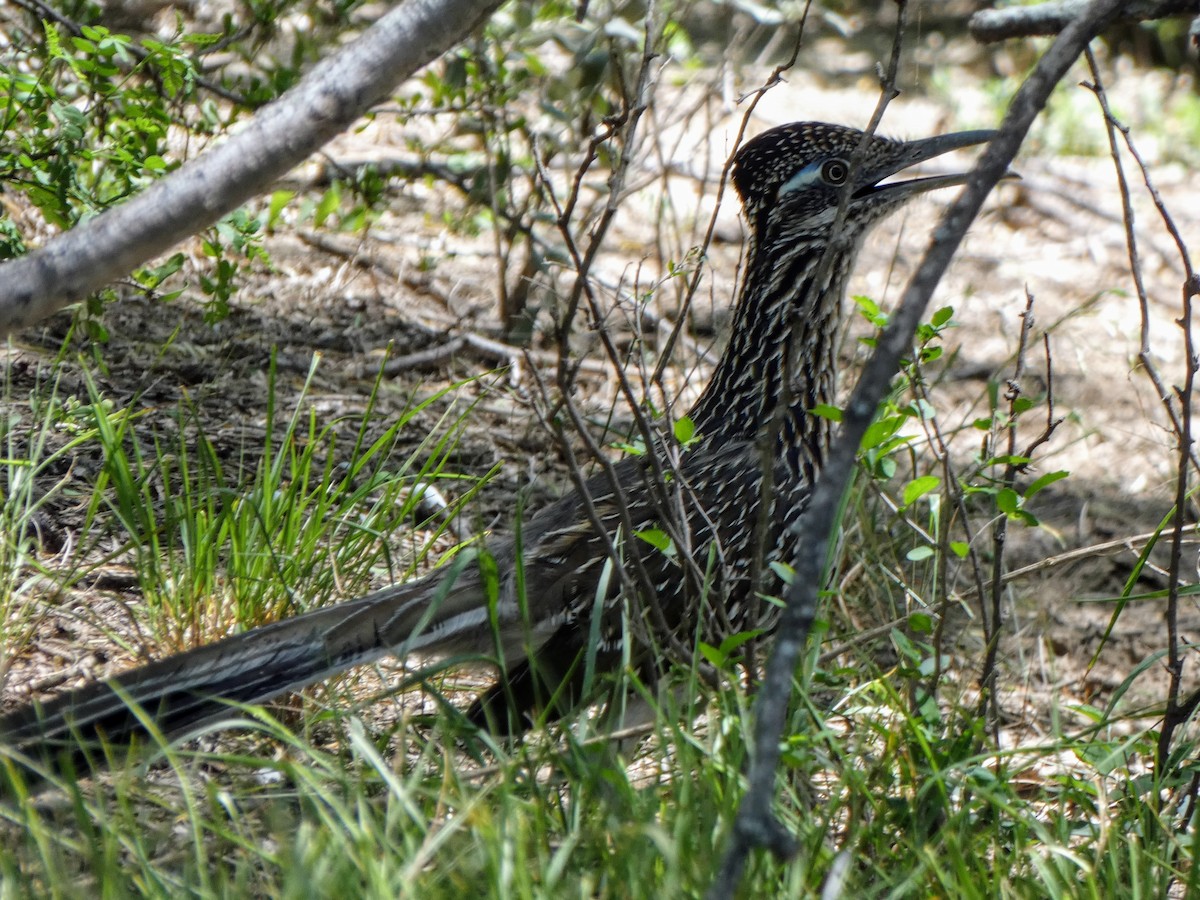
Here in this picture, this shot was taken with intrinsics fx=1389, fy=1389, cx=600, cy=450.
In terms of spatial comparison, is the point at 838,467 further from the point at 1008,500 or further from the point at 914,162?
the point at 914,162

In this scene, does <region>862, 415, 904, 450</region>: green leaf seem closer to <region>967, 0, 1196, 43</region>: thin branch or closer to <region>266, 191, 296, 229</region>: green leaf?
<region>967, 0, 1196, 43</region>: thin branch

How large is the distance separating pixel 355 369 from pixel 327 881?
366 centimetres

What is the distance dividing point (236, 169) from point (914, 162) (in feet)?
8.17

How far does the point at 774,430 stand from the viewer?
314 centimetres

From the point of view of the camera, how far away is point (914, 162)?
4605mm

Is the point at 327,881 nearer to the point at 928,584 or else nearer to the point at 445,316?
the point at 928,584

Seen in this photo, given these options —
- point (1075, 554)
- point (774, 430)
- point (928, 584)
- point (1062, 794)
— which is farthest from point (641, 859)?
point (928, 584)

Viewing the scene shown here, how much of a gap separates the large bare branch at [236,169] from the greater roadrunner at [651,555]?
2.97 ft

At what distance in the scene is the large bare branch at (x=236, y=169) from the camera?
2793mm

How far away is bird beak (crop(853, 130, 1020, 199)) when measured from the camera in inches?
175

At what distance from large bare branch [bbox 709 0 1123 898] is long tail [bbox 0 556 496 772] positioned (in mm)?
1280

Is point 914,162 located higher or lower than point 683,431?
higher

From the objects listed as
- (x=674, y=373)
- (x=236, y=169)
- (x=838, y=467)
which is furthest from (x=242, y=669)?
(x=674, y=373)

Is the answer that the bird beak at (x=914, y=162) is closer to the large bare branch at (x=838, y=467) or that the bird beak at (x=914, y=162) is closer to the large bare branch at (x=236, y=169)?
the large bare branch at (x=236, y=169)
